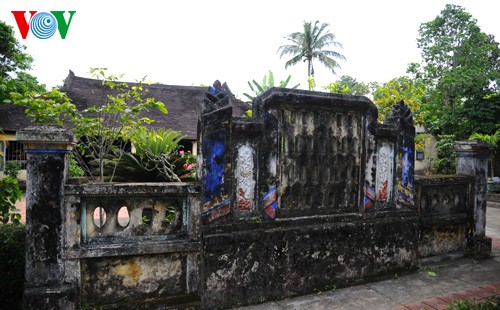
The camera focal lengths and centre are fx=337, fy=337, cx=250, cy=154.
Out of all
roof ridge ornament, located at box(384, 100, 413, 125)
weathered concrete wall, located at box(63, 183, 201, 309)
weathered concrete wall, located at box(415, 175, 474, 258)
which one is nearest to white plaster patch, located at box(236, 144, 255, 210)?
weathered concrete wall, located at box(63, 183, 201, 309)

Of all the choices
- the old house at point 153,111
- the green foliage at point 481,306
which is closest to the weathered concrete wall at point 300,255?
the green foliage at point 481,306

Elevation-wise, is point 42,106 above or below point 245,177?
above

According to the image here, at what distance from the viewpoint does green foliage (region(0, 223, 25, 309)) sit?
3.32 meters

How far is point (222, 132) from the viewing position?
352cm

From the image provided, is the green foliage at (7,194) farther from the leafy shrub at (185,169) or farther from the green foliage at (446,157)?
the green foliage at (446,157)

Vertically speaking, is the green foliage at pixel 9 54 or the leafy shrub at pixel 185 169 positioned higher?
the green foliage at pixel 9 54

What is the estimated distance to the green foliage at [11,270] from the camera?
332 cm

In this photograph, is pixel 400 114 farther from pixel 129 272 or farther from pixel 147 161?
pixel 129 272

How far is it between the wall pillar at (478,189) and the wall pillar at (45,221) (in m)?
5.43

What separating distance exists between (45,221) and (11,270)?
2.84 ft

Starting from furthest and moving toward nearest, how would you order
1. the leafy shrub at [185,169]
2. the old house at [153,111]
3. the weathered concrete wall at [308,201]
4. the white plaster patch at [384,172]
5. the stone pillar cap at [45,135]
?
the old house at [153,111] → the leafy shrub at [185,169] → the white plaster patch at [384,172] → the weathered concrete wall at [308,201] → the stone pillar cap at [45,135]

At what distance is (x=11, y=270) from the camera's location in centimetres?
333

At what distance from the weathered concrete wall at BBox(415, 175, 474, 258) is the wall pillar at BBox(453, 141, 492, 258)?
0.07 meters

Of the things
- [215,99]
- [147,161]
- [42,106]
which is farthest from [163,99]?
[215,99]
